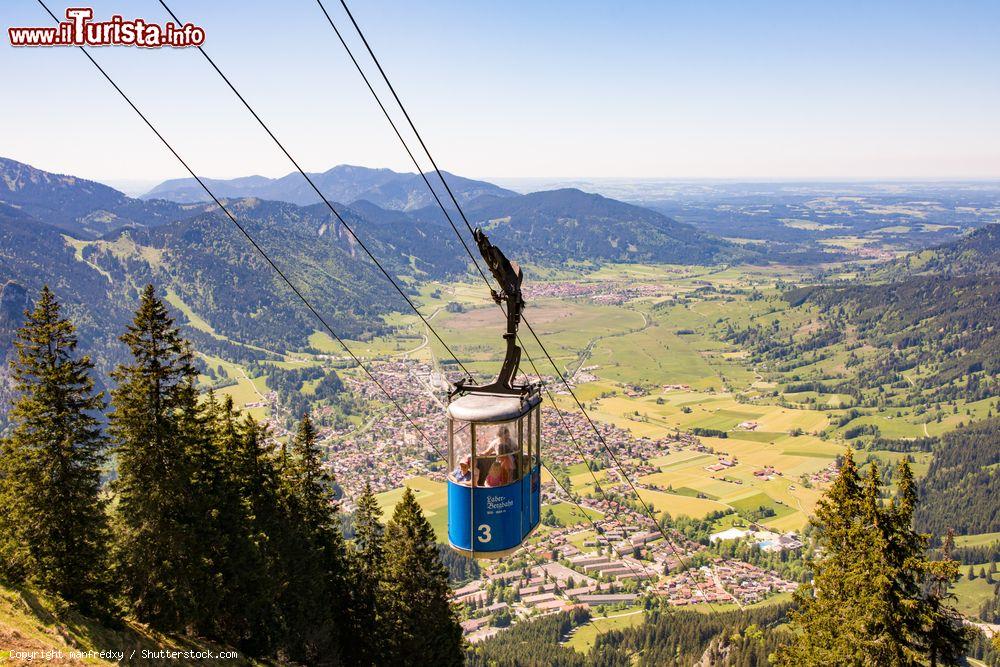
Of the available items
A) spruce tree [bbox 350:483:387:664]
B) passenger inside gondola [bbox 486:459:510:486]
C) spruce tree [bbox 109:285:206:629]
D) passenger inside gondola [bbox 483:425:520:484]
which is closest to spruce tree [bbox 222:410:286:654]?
spruce tree [bbox 109:285:206:629]

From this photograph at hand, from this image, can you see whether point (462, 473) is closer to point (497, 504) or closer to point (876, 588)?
point (497, 504)

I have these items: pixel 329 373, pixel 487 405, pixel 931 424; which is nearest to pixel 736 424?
pixel 931 424

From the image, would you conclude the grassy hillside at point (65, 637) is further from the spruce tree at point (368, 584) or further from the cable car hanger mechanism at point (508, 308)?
the cable car hanger mechanism at point (508, 308)

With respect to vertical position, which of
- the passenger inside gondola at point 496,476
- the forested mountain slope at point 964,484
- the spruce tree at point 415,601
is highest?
the passenger inside gondola at point 496,476

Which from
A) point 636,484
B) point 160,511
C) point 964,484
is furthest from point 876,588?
point 964,484

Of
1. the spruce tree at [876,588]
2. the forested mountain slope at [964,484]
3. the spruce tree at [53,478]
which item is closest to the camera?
the spruce tree at [876,588]

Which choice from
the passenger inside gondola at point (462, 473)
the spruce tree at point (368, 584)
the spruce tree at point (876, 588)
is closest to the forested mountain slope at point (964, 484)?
the spruce tree at point (876, 588)

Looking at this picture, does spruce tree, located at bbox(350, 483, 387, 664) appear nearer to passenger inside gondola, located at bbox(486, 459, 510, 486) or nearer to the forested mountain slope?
passenger inside gondola, located at bbox(486, 459, 510, 486)
